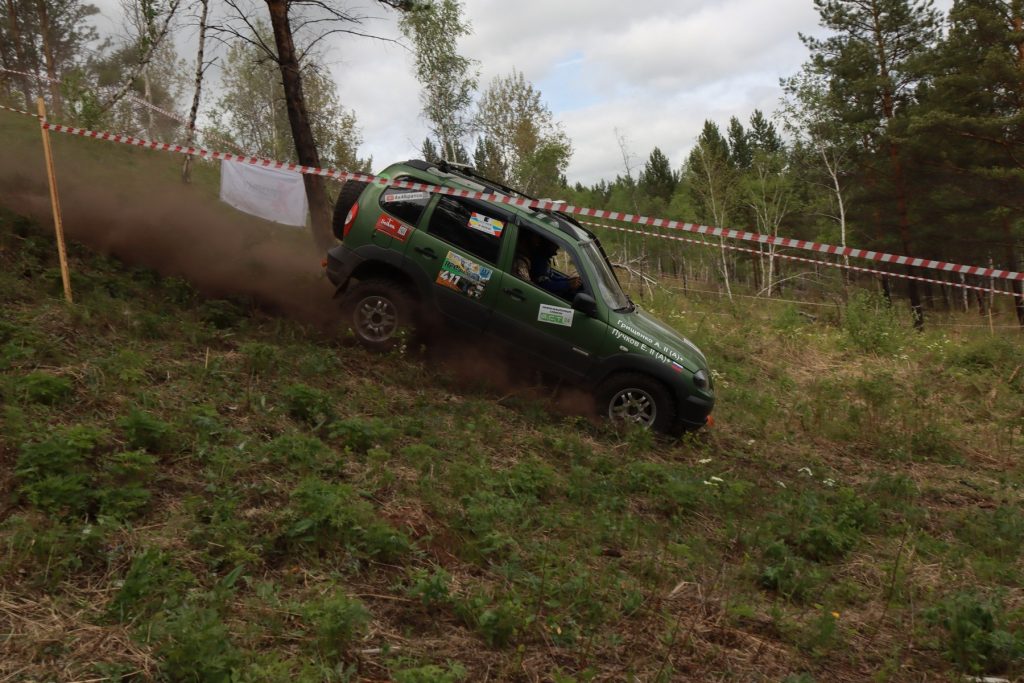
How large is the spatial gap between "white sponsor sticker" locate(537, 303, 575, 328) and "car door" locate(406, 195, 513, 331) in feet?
1.79

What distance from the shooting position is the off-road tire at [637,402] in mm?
7660

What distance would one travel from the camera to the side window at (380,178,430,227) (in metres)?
7.98

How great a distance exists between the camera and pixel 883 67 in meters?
25.8

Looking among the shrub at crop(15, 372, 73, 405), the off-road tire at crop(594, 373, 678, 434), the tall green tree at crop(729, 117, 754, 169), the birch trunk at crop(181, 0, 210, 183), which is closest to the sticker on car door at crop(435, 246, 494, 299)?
the off-road tire at crop(594, 373, 678, 434)

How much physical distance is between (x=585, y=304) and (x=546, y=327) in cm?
49

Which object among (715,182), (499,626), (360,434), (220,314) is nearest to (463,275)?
(360,434)

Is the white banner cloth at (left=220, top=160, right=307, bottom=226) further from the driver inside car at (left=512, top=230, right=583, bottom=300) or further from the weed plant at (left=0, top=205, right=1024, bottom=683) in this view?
the driver inside car at (left=512, top=230, right=583, bottom=300)

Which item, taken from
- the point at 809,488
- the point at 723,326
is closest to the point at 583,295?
the point at 809,488

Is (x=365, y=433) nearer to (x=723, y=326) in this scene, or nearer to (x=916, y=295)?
(x=723, y=326)

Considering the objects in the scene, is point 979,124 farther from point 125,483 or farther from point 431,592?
point 125,483

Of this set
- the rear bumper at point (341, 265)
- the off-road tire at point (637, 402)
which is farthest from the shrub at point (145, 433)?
the off-road tire at point (637, 402)

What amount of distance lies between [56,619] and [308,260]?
725 centimetres

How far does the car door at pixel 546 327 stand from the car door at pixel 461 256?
16cm

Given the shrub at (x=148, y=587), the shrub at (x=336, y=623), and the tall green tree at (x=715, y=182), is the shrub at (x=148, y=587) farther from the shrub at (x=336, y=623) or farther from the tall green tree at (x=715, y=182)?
the tall green tree at (x=715, y=182)
